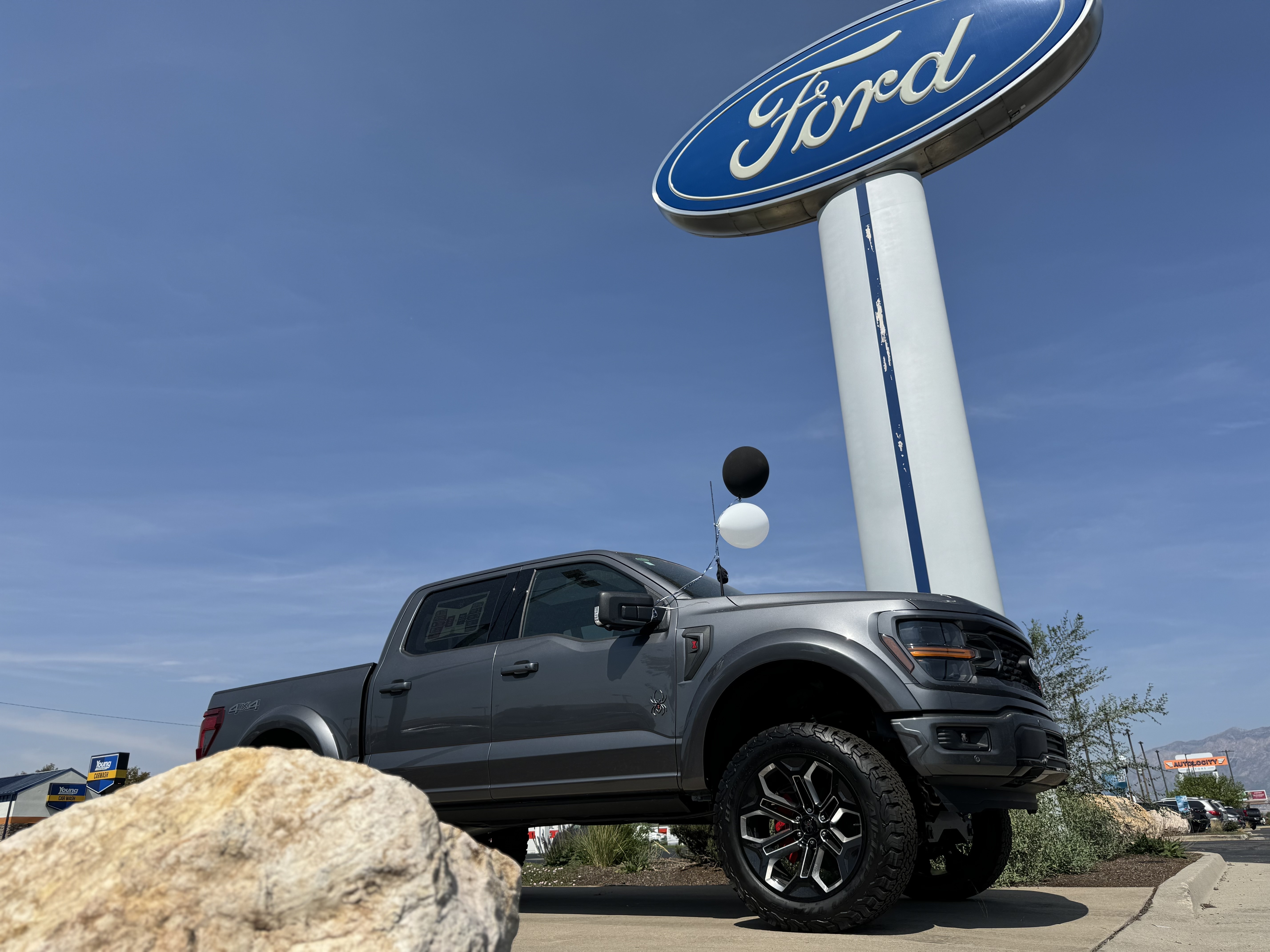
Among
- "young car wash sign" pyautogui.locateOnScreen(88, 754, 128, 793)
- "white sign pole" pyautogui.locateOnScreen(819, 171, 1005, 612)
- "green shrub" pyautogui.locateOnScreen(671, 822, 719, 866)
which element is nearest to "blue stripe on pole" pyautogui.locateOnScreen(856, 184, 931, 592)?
"white sign pole" pyautogui.locateOnScreen(819, 171, 1005, 612)

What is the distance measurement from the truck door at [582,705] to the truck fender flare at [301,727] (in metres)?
1.34

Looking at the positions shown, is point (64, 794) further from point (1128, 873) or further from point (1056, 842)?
point (1128, 873)

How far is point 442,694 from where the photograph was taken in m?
5.76

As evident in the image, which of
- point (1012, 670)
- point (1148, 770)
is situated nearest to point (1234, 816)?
point (1148, 770)

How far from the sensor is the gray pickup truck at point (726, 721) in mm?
4277

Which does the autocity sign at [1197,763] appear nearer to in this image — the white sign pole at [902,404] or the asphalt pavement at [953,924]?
the white sign pole at [902,404]

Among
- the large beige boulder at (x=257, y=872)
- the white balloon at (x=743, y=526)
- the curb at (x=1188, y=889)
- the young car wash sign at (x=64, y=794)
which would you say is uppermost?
the white balloon at (x=743, y=526)

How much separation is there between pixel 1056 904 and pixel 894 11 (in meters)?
11.9

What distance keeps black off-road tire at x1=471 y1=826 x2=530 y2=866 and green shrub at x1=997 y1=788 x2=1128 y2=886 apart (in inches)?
145


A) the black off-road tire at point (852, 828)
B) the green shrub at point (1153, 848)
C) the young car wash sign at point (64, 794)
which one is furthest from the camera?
the young car wash sign at point (64, 794)

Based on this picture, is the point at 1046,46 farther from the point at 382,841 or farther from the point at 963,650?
the point at 382,841

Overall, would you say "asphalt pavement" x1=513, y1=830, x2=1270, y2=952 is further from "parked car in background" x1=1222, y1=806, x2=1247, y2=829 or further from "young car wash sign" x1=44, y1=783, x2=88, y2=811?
"parked car in background" x1=1222, y1=806, x2=1247, y2=829

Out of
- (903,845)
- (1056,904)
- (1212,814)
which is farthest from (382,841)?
(1212,814)

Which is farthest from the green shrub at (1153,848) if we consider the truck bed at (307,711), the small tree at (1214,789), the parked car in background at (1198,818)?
the small tree at (1214,789)
